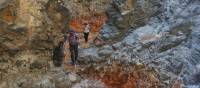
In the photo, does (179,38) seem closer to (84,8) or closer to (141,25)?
(141,25)

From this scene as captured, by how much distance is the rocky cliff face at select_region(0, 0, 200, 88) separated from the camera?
44.2 ft

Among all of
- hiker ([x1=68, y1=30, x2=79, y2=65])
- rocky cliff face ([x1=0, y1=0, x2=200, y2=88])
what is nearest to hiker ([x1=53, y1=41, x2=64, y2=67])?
rocky cliff face ([x1=0, y1=0, x2=200, y2=88])

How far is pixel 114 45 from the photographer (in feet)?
59.4

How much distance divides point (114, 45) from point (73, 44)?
2266mm

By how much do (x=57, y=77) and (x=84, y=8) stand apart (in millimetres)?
9188

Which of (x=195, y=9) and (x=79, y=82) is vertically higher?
(x=195, y=9)

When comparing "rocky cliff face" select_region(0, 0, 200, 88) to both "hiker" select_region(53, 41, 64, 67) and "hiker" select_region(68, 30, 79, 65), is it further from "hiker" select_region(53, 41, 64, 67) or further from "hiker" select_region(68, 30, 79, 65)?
"hiker" select_region(68, 30, 79, 65)

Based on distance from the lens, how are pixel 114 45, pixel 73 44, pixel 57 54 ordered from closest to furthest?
pixel 57 54 → pixel 73 44 → pixel 114 45

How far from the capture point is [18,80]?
13.3 m

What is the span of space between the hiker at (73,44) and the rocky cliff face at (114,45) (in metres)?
0.49

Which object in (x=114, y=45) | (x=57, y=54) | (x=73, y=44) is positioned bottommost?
(x=114, y=45)

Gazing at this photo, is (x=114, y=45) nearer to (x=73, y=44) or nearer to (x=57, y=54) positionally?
(x=73, y=44)

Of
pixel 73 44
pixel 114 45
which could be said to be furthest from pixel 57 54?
pixel 114 45

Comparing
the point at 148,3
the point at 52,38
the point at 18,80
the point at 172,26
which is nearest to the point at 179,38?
the point at 172,26
